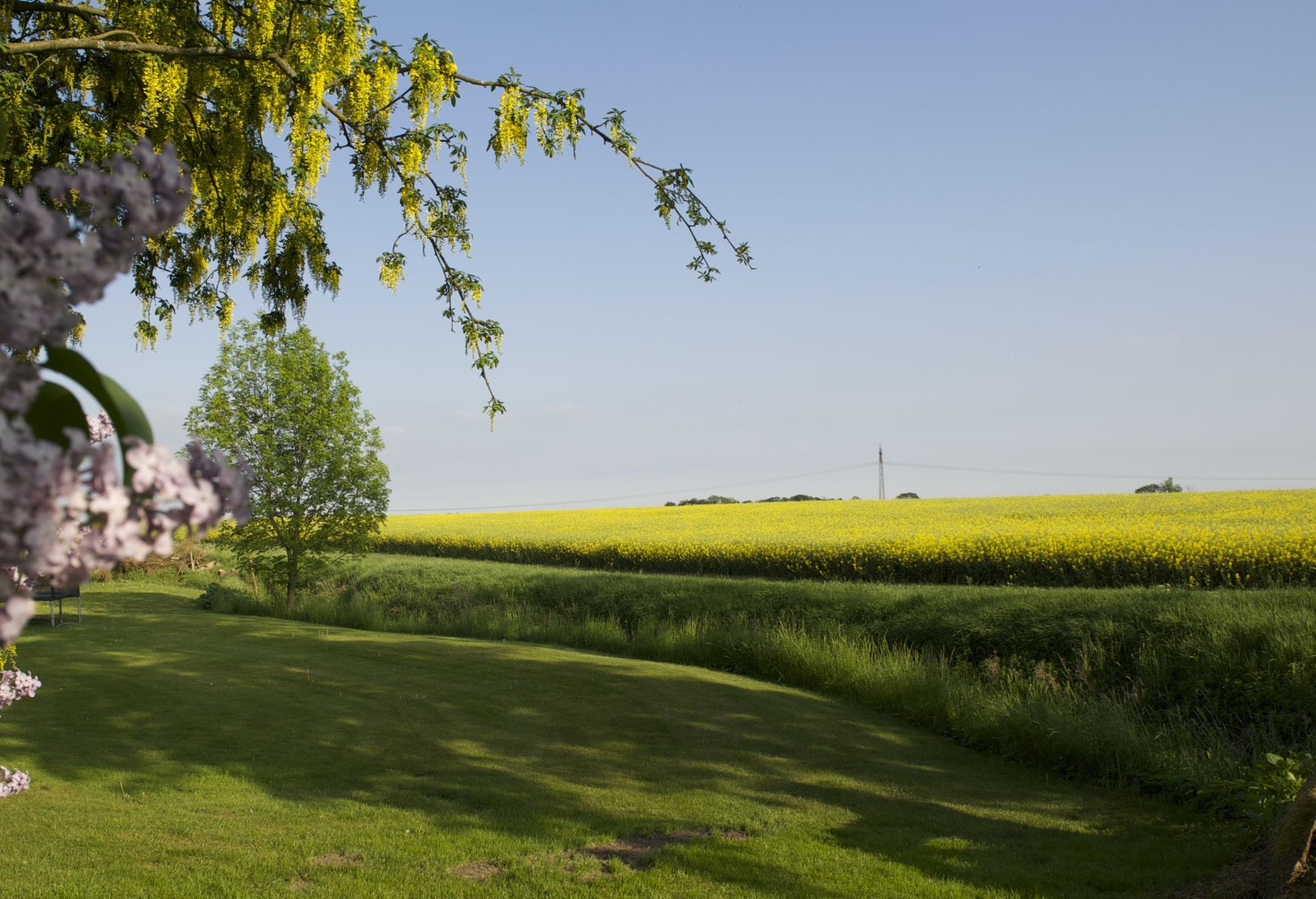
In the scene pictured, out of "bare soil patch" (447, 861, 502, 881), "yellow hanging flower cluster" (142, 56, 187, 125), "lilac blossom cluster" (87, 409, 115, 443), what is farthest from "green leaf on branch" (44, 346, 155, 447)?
"yellow hanging flower cluster" (142, 56, 187, 125)

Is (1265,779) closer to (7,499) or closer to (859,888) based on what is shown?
(859,888)

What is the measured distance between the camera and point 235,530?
20766 millimetres

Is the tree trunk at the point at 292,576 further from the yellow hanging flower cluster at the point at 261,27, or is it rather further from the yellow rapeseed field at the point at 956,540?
the yellow hanging flower cluster at the point at 261,27

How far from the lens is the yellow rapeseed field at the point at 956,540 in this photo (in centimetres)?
1634

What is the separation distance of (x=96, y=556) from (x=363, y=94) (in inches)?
240

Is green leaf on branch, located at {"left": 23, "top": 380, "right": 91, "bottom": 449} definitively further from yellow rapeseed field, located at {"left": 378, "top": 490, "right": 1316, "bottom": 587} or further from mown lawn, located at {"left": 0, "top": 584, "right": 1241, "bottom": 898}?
yellow rapeseed field, located at {"left": 378, "top": 490, "right": 1316, "bottom": 587}

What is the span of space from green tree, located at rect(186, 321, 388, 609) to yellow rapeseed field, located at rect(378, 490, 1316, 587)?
24.6ft

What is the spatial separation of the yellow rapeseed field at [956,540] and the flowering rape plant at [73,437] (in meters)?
16.9

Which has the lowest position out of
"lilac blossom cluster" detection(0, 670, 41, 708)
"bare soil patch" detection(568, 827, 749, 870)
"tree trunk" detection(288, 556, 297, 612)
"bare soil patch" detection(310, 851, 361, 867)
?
"bare soil patch" detection(568, 827, 749, 870)

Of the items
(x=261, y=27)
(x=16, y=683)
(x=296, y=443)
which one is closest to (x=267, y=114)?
(x=261, y=27)

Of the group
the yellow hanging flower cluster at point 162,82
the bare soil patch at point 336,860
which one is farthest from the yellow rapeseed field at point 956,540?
the yellow hanging flower cluster at point 162,82

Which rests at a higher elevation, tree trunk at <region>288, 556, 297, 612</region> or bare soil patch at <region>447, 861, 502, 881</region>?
tree trunk at <region>288, 556, 297, 612</region>

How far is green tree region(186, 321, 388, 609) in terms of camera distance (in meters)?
21.0

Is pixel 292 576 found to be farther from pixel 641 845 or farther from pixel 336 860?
pixel 641 845
